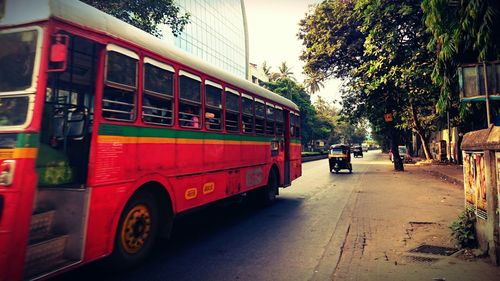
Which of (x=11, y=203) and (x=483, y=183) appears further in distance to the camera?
(x=483, y=183)

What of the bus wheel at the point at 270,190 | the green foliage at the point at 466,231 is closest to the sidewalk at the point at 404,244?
the green foliage at the point at 466,231

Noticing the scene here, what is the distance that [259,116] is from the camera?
9047 mm

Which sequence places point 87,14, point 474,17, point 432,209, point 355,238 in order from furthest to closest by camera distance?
point 432,209 → point 355,238 → point 474,17 → point 87,14

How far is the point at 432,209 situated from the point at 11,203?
371 inches

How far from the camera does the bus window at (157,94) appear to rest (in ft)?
15.9

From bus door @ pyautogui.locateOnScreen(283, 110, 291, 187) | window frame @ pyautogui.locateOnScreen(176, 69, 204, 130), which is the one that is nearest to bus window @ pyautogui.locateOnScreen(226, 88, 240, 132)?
window frame @ pyautogui.locateOnScreen(176, 69, 204, 130)

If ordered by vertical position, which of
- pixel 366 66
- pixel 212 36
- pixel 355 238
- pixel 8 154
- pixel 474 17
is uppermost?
pixel 212 36

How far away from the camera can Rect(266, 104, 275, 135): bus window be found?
962 cm

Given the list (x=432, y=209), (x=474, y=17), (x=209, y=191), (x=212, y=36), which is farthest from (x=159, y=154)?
(x=212, y=36)

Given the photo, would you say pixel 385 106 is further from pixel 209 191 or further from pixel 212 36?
pixel 212 36

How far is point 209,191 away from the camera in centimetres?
642

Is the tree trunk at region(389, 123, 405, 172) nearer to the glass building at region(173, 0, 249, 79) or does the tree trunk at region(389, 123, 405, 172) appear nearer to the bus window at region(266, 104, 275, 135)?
the bus window at region(266, 104, 275, 135)

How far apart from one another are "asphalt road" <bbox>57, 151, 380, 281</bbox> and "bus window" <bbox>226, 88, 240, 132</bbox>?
7.07ft

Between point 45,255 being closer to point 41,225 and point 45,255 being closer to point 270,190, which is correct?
point 41,225
